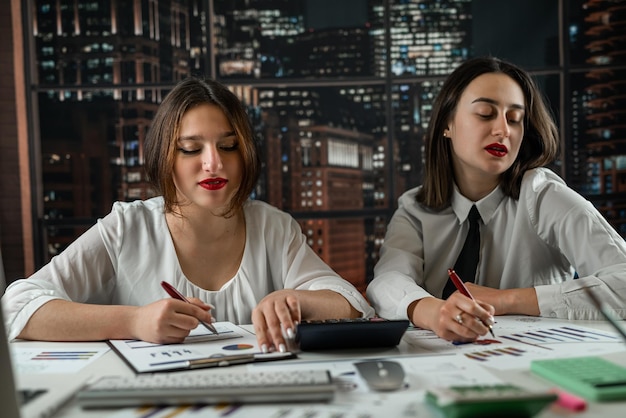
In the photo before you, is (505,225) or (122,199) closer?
(505,225)

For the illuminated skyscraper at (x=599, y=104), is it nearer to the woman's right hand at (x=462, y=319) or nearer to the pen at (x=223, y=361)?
the woman's right hand at (x=462, y=319)

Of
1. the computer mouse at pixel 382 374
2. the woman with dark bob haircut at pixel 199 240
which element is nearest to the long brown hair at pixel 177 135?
the woman with dark bob haircut at pixel 199 240

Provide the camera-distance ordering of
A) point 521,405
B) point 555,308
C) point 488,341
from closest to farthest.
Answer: point 521,405 < point 488,341 < point 555,308

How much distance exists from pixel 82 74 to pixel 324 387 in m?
2.68

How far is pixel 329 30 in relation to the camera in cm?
333

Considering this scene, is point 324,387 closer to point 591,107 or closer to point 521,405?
point 521,405

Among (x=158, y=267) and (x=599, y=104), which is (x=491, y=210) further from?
(x=599, y=104)

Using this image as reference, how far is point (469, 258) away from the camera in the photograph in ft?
6.64

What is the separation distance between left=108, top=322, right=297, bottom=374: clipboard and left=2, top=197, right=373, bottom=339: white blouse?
32 cm

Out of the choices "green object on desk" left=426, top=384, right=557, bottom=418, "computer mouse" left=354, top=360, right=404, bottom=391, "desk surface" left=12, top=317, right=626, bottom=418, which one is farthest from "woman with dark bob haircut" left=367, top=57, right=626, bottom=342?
"green object on desk" left=426, top=384, right=557, bottom=418

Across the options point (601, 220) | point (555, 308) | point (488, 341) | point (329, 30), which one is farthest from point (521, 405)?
point (329, 30)

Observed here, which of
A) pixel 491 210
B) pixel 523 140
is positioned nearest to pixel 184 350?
pixel 491 210

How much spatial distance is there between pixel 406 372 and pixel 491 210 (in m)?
1.08

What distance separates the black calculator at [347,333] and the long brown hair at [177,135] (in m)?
0.70
